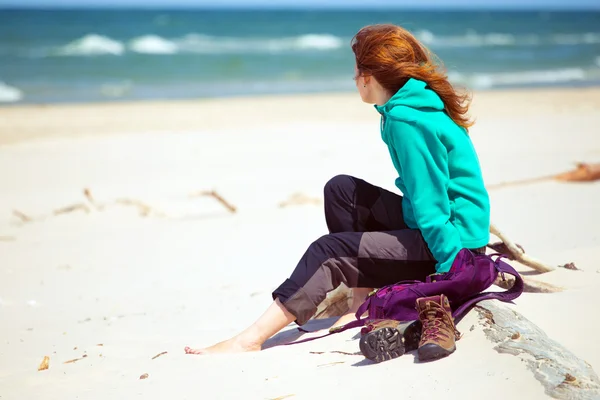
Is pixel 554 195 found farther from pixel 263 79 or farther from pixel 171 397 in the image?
pixel 263 79

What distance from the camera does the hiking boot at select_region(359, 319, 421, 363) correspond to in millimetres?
2684

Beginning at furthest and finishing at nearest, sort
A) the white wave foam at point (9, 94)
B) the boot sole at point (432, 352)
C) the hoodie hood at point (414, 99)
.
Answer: the white wave foam at point (9, 94) < the hoodie hood at point (414, 99) < the boot sole at point (432, 352)

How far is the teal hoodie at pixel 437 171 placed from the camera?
2.84 m

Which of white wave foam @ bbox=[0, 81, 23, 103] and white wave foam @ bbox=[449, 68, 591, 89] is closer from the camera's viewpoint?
white wave foam @ bbox=[0, 81, 23, 103]

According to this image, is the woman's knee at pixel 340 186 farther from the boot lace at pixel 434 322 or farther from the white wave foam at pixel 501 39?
the white wave foam at pixel 501 39

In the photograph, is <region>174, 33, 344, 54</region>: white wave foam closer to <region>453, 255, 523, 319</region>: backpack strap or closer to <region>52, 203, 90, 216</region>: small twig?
<region>52, 203, 90, 216</region>: small twig

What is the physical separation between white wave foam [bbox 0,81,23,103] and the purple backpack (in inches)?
636

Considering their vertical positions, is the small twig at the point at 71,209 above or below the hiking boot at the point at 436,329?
below

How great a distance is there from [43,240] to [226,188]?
2373 millimetres

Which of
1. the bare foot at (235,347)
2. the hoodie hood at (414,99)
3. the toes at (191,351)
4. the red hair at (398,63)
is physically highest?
the red hair at (398,63)

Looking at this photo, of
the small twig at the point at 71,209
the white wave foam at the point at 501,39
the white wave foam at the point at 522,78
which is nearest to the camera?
→ the small twig at the point at 71,209

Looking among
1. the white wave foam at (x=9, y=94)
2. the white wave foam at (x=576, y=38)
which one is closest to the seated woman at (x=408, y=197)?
the white wave foam at (x=9, y=94)

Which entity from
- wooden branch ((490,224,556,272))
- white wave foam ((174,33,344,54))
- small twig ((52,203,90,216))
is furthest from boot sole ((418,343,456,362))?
white wave foam ((174,33,344,54))

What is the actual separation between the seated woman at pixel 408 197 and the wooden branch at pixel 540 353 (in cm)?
30
